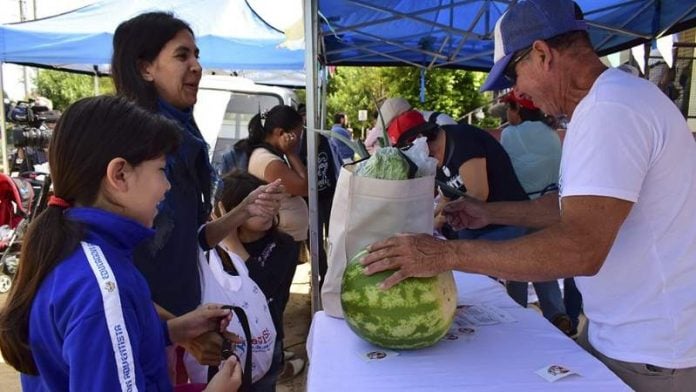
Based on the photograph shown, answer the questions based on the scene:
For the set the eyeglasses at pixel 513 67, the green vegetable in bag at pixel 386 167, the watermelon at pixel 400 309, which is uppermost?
the eyeglasses at pixel 513 67

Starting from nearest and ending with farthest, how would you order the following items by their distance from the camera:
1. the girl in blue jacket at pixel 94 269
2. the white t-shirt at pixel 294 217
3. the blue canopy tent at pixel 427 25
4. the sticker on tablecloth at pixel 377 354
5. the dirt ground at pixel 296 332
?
the girl in blue jacket at pixel 94 269, the sticker on tablecloth at pixel 377 354, the blue canopy tent at pixel 427 25, the dirt ground at pixel 296 332, the white t-shirt at pixel 294 217

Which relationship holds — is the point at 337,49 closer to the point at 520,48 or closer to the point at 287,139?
the point at 287,139

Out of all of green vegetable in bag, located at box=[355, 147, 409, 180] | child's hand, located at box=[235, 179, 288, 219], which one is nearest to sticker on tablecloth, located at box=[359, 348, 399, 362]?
green vegetable in bag, located at box=[355, 147, 409, 180]

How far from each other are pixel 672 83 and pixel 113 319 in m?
7.59

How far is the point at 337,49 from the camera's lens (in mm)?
5902

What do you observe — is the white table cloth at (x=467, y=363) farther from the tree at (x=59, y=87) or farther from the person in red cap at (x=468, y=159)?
the tree at (x=59, y=87)

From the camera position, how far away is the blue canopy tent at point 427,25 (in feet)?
10.8

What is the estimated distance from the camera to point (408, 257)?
118cm

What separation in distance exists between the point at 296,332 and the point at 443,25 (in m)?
2.96

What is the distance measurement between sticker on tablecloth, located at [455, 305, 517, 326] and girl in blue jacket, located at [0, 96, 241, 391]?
621mm

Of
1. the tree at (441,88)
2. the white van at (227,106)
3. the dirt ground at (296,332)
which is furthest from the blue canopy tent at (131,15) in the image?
the tree at (441,88)

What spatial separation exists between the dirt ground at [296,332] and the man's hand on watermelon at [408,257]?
2288 millimetres

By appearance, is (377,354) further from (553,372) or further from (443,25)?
(443,25)

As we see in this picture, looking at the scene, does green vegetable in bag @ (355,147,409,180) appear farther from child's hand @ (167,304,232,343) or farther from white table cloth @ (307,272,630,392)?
child's hand @ (167,304,232,343)
